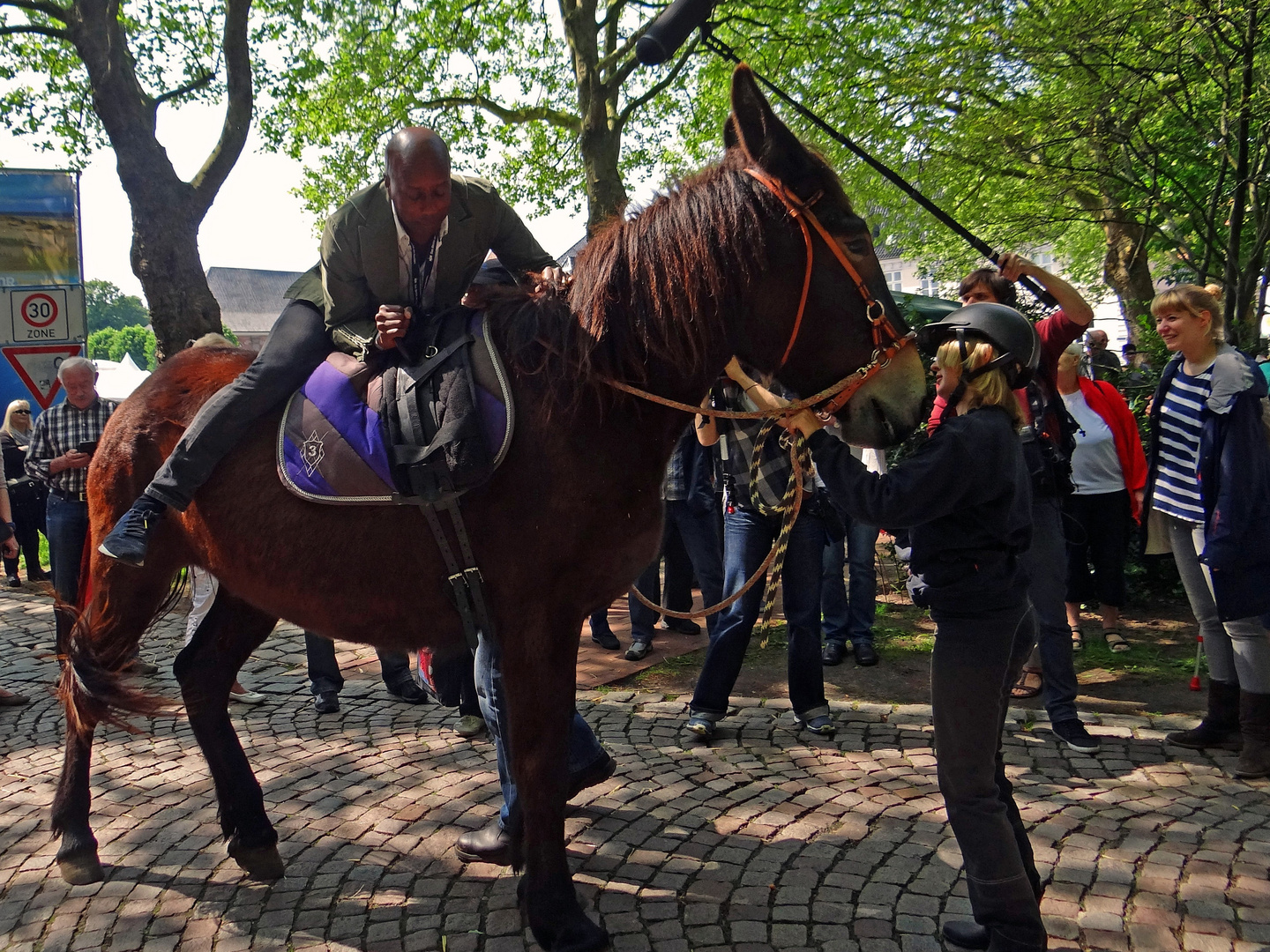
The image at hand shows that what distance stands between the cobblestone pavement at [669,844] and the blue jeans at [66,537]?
1775mm

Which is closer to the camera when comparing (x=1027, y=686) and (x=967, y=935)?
(x=967, y=935)

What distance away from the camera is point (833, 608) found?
21.9 feet

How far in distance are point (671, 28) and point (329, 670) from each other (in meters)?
4.22

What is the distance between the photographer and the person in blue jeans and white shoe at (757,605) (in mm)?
4938

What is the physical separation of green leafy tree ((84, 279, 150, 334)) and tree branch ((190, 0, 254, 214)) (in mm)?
101815

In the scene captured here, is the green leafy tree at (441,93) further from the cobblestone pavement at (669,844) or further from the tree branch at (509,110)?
the cobblestone pavement at (669,844)

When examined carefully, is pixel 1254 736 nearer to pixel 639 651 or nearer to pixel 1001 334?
pixel 1001 334

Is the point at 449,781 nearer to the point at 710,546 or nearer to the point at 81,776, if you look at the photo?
the point at 81,776

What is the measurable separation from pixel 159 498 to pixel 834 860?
109 inches

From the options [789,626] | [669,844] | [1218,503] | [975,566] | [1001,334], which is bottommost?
[669,844]

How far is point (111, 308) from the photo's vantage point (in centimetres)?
10769

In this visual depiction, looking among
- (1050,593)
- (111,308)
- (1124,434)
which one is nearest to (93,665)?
(1050,593)

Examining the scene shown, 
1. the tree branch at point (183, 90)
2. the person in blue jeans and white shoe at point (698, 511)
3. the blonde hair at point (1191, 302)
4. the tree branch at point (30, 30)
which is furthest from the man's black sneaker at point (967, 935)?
the tree branch at point (30, 30)

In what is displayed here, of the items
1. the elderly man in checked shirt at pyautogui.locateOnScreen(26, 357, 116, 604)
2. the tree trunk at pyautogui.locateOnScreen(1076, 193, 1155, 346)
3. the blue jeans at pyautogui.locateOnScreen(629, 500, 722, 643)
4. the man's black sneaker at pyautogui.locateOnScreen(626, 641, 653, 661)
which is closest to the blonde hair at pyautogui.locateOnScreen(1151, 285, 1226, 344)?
the blue jeans at pyautogui.locateOnScreen(629, 500, 722, 643)
